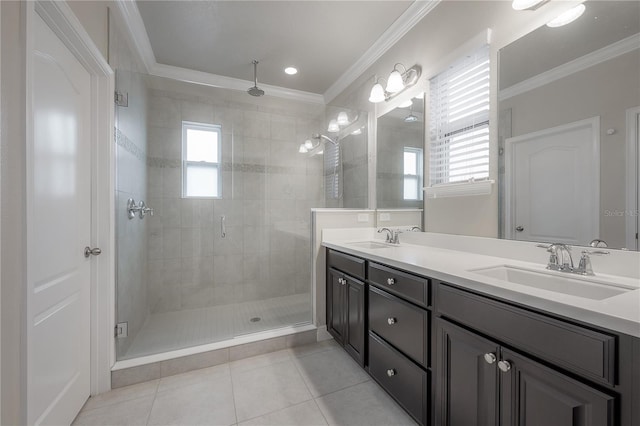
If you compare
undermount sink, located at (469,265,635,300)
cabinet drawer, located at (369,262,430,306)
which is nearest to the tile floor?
cabinet drawer, located at (369,262,430,306)

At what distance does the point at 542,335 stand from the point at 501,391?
0.89ft

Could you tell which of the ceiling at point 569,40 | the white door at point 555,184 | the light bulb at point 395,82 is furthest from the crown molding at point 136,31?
the white door at point 555,184

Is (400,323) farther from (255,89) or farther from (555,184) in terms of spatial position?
(255,89)

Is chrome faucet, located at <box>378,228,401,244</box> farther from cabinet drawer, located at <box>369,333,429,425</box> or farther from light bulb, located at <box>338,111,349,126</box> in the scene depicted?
light bulb, located at <box>338,111,349,126</box>

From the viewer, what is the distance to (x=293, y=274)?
278 centimetres

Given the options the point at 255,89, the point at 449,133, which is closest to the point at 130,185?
the point at 255,89

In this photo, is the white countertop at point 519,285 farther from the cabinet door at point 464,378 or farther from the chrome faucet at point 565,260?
the cabinet door at point 464,378

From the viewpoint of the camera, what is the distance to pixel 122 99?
1.89m

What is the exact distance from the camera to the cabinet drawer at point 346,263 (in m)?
1.75

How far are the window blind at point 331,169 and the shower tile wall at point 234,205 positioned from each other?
0.08m

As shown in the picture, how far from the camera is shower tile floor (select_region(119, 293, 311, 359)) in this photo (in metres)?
2.01

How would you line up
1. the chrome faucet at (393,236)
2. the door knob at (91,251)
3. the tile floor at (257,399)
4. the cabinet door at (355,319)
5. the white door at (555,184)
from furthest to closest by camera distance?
the chrome faucet at (393,236) < the cabinet door at (355,319) < the door knob at (91,251) < the tile floor at (257,399) < the white door at (555,184)

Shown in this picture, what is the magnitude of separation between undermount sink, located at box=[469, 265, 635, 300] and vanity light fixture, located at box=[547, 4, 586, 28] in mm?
1159

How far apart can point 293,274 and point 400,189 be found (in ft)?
4.60
